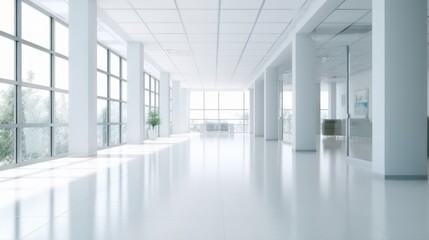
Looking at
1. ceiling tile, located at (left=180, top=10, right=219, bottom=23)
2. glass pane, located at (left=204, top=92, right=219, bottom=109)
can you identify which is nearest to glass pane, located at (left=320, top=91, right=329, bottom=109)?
glass pane, located at (left=204, top=92, right=219, bottom=109)

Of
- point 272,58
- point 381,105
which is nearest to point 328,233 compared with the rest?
point 381,105

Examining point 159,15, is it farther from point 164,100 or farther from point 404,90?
point 164,100

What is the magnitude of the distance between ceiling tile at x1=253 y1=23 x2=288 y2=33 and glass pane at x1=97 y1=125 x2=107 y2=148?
21.2ft

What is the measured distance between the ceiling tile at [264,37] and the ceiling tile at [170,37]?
2.30 m

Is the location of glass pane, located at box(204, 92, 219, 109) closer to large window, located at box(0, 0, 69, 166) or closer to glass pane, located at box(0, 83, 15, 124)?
large window, located at box(0, 0, 69, 166)

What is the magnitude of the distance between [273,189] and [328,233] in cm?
200

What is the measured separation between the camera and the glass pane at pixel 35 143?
834 cm

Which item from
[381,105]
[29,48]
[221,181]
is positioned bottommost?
[221,181]

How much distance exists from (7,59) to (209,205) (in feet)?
20.3

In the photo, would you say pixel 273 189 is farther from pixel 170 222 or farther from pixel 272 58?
pixel 272 58

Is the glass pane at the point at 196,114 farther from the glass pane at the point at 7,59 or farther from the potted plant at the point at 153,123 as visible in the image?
the glass pane at the point at 7,59

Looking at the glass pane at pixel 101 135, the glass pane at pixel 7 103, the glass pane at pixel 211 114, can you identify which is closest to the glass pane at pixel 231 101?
the glass pane at pixel 211 114

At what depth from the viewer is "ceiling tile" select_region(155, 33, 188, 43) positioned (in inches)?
481

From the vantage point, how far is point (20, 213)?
3.67m
